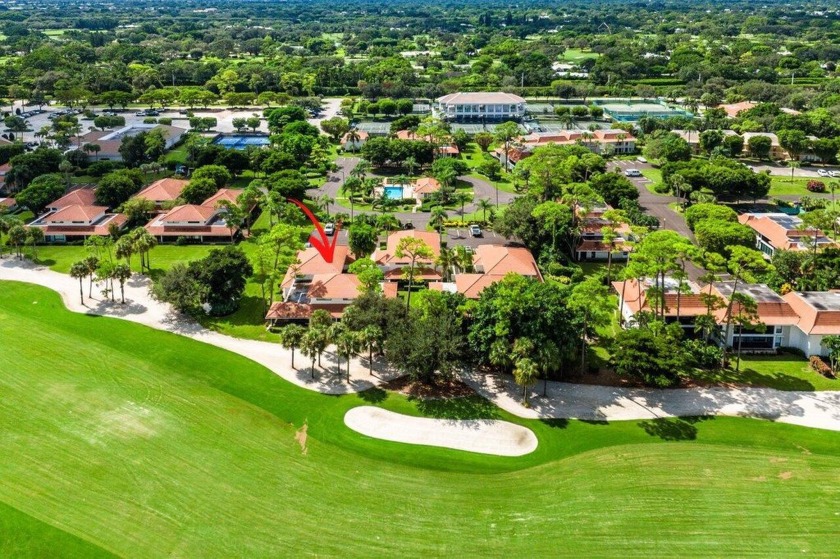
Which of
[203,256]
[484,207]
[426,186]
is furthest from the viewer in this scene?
[426,186]

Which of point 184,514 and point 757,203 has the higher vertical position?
point 757,203

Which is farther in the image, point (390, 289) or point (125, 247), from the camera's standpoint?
point (125, 247)

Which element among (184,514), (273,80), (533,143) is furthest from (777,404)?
(273,80)

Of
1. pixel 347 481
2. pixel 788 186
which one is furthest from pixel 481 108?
pixel 347 481

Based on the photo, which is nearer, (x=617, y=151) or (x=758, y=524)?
(x=758, y=524)

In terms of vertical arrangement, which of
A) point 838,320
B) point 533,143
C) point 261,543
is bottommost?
point 261,543

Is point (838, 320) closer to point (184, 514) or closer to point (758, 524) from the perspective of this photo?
point (758, 524)

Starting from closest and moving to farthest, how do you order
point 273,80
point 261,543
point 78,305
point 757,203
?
point 261,543 → point 78,305 → point 757,203 → point 273,80

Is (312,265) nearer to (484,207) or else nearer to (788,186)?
(484,207)
